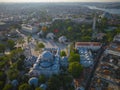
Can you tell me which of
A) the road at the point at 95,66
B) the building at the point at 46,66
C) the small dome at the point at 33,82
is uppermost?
the building at the point at 46,66

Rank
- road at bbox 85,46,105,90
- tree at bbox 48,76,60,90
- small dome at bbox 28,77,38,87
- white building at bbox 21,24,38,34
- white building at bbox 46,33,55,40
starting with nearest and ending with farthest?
tree at bbox 48,76,60,90 → small dome at bbox 28,77,38,87 → road at bbox 85,46,105,90 → white building at bbox 46,33,55,40 → white building at bbox 21,24,38,34

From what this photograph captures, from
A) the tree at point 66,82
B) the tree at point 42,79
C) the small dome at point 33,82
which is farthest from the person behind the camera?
the tree at point 42,79

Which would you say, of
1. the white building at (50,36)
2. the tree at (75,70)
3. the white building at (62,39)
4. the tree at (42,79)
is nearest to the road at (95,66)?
the tree at (75,70)

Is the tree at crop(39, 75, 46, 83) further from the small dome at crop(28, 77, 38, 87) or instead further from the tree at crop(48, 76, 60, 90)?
the tree at crop(48, 76, 60, 90)

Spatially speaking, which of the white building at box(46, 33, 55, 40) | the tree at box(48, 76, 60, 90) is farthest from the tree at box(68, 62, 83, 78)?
the white building at box(46, 33, 55, 40)

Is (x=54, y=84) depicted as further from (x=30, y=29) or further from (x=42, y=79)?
(x=30, y=29)

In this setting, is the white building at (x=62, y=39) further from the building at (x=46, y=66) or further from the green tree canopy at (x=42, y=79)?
the green tree canopy at (x=42, y=79)

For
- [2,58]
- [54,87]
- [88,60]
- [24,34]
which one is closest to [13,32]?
[24,34]

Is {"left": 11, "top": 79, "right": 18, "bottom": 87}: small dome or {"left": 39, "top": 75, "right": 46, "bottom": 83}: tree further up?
{"left": 39, "top": 75, "right": 46, "bottom": 83}: tree

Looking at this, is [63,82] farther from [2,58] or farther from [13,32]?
[13,32]

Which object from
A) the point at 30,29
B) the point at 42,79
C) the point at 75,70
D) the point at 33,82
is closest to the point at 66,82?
the point at 75,70

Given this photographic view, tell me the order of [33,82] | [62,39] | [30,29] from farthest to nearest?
1. [30,29]
2. [62,39]
3. [33,82]
